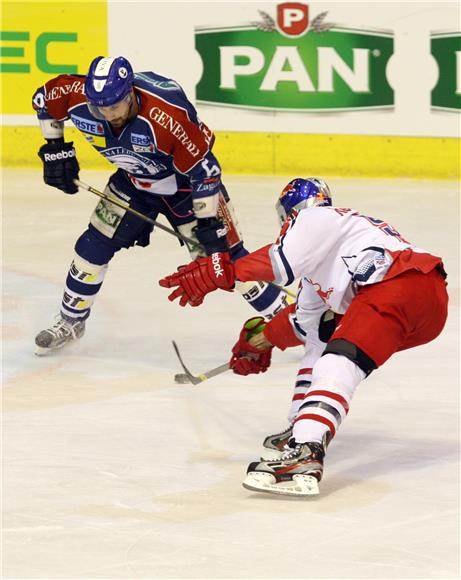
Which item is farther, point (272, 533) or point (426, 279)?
point (426, 279)

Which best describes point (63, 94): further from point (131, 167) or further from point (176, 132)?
point (176, 132)

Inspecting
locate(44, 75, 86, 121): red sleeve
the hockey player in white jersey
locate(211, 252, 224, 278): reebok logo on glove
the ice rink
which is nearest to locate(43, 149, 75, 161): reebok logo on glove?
locate(44, 75, 86, 121): red sleeve

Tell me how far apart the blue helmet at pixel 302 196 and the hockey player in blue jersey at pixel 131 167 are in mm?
Answer: 899

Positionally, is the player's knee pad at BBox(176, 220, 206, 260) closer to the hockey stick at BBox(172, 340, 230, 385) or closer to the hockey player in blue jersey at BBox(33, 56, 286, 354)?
the hockey player in blue jersey at BBox(33, 56, 286, 354)

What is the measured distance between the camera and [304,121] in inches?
344

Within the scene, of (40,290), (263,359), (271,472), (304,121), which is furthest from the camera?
(304,121)

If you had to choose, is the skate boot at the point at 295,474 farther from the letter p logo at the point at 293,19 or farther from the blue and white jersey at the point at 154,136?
the letter p logo at the point at 293,19

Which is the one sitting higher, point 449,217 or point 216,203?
point 216,203

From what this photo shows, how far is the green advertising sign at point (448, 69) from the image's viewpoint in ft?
27.9

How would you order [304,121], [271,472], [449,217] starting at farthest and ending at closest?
1. [304,121]
2. [449,217]
3. [271,472]

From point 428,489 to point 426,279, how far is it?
1.87ft

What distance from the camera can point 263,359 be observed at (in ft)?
14.3

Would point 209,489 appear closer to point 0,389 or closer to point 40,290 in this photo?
point 0,389

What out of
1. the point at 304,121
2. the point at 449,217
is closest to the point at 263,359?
the point at 449,217
